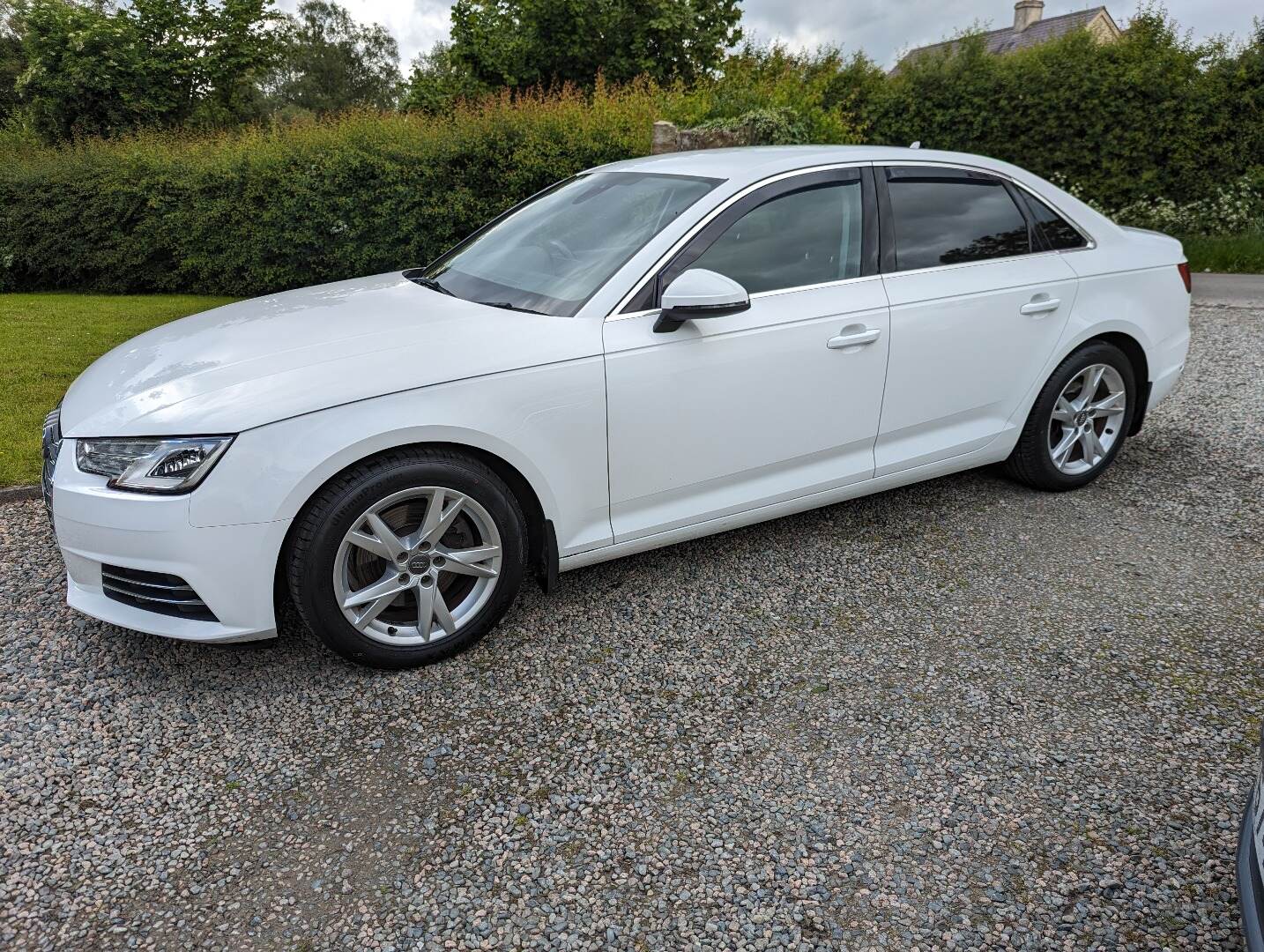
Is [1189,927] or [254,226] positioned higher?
[254,226]

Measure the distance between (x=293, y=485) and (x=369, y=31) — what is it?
51877 millimetres

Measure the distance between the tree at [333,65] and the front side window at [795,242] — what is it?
1778 inches

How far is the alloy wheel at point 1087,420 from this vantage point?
4.30 meters

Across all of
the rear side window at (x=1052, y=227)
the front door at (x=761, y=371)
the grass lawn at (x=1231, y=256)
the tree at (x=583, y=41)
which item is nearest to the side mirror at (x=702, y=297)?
the front door at (x=761, y=371)

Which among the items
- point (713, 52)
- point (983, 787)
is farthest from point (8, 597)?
point (713, 52)

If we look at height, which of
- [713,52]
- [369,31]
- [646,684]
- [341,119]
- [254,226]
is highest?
[369,31]

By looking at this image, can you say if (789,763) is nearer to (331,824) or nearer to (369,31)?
(331,824)

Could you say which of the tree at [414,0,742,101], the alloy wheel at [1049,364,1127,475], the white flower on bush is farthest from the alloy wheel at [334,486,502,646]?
the tree at [414,0,742,101]

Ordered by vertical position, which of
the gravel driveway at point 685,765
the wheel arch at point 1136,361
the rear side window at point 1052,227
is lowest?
the gravel driveway at point 685,765

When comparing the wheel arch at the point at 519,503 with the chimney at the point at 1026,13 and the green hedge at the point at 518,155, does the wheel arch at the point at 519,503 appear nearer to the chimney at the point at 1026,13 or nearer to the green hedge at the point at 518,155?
the green hedge at the point at 518,155

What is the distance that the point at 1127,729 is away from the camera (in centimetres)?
270

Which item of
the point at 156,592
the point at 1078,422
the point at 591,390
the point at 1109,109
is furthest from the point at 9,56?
the point at 1078,422

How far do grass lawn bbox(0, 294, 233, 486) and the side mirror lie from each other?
3650 millimetres

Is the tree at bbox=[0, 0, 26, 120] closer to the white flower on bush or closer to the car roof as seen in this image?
the white flower on bush
